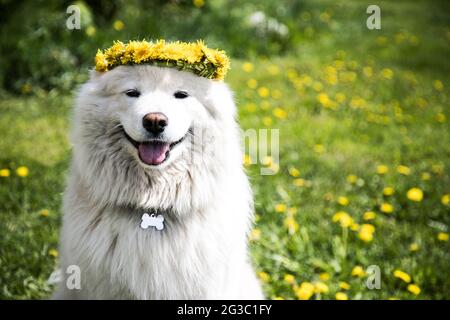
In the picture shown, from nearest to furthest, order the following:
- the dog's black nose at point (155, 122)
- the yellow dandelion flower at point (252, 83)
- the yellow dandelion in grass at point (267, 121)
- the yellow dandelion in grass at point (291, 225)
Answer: the dog's black nose at point (155, 122), the yellow dandelion in grass at point (291, 225), the yellow dandelion in grass at point (267, 121), the yellow dandelion flower at point (252, 83)

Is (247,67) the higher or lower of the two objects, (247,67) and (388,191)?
the higher

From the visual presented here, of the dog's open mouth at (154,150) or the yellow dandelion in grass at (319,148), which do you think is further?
the yellow dandelion in grass at (319,148)

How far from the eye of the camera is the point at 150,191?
2398 mm

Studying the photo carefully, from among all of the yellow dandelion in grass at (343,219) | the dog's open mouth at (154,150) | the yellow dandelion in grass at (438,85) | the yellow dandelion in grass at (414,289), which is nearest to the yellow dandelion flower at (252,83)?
the yellow dandelion in grass at (343,219)

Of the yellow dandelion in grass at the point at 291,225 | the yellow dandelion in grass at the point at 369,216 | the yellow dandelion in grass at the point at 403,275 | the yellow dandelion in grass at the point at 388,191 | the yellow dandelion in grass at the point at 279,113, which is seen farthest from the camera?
the yellow dandelion in grass at the point at 279,113

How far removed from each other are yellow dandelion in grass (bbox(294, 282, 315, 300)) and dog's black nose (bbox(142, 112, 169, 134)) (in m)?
1.34

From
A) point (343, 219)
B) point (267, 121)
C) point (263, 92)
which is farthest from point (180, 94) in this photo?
point (263, 92)

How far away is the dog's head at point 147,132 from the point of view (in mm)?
2277

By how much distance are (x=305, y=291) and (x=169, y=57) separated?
1.53 metres

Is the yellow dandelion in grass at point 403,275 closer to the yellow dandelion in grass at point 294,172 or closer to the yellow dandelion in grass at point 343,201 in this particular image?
the yellow dandelion in grass at point 343,201

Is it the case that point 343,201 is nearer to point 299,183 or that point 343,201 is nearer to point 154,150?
point 299,183

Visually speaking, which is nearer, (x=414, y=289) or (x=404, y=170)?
(x=414, y=289)

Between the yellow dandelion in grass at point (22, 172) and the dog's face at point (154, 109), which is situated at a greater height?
the dog's face at point (154, 109)
